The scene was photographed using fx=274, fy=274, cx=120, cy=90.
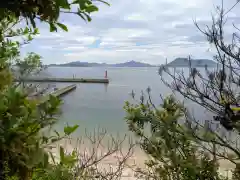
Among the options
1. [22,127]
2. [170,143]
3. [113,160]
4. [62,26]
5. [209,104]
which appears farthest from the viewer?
[113,160]

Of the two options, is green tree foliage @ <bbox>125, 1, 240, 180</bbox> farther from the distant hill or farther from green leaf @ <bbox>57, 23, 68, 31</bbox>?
green leaf @ <bbox>57, 23, 68, 31</bbox>

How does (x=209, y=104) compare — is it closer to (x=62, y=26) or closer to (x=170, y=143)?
(x=170, y=143)

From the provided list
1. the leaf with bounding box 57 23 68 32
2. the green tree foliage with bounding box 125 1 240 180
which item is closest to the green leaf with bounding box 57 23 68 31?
the leaf with bounding box 57 23 68 32

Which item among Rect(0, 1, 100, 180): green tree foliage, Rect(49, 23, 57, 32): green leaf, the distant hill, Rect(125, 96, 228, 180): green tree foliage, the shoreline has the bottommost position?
the shoreline

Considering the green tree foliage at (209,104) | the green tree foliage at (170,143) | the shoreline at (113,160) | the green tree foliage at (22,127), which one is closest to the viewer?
the green tree foliage at (22,127)

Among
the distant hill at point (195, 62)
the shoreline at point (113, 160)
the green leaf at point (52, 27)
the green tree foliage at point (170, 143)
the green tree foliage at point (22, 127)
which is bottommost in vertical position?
the shoreline at point (113, 160)

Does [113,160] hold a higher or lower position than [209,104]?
lower

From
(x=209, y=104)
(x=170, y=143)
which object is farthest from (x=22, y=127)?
(x=209, y=104)

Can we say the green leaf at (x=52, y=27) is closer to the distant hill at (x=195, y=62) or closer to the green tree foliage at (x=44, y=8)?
the green tree foliage at (x=44, y=8)

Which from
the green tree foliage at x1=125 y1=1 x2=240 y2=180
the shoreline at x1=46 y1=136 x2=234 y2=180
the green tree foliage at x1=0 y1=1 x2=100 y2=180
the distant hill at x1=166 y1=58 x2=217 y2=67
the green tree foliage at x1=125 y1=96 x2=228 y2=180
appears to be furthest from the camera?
the shoreline at x1=46 y1=136 x2=234 y2=180

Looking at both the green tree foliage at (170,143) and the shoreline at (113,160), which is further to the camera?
the shoreline at (113,160)

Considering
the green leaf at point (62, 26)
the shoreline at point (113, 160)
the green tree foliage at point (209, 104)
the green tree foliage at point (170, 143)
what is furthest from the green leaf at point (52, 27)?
the shoreline at point (113, 160)

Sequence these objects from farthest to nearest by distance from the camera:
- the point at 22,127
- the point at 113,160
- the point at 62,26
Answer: the point at 113,160 → the point at 62,26 → the point at 22,127

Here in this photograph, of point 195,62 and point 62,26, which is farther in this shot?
point 195,62
